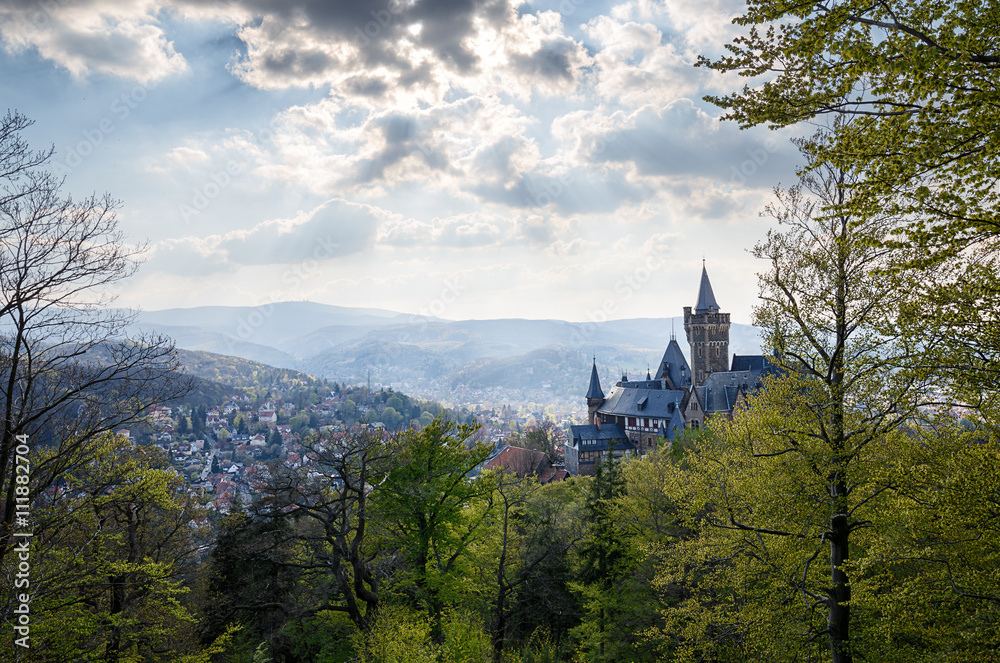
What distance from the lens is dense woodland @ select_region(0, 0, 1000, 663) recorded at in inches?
225

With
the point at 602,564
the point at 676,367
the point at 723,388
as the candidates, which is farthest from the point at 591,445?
the point at 602,564

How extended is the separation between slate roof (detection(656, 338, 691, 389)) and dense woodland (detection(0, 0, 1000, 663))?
47.2m

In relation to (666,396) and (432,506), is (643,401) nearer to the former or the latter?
(666,396)

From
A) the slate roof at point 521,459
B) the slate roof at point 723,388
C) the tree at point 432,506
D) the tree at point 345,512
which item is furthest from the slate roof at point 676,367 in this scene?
the tree at point 345,512

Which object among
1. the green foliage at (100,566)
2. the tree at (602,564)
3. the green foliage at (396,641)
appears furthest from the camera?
the tree at (602,564)

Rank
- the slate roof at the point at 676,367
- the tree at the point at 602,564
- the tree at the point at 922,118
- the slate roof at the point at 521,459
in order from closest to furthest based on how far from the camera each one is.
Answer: the tree at the point at 922,118 → the tree at the point at 602,564 → the slate roof at the point at 521,459 → the slate roof at the point at 676,367

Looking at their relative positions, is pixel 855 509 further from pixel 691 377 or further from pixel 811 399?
pixel 691 377

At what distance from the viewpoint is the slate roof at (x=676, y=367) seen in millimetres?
66200

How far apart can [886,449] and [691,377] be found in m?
57.8

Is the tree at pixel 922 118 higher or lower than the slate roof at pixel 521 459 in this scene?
higher

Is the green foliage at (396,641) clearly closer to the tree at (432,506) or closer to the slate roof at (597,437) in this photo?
the tree at (432,506)

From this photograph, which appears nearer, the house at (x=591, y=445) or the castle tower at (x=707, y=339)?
the castle tower at (x=707, y=339)

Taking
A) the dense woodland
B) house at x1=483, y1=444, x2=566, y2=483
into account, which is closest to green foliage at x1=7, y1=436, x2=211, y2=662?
the dense woodland

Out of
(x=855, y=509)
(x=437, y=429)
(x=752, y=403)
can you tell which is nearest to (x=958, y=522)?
(x=855, y=509)
